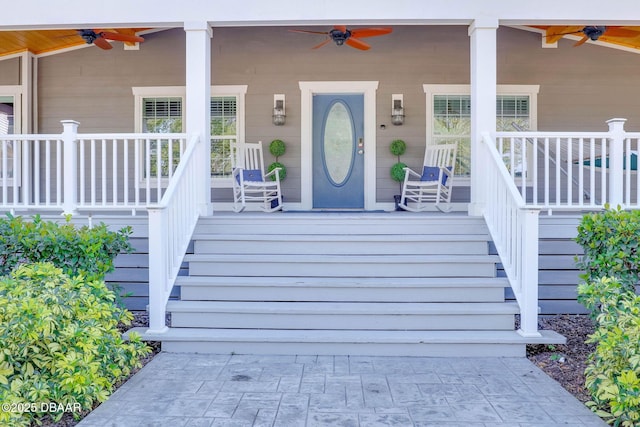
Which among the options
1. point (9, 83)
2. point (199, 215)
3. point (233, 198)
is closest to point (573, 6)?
point (199, 215)

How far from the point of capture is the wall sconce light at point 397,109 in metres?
6.91

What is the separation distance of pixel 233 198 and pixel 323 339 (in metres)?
3.85

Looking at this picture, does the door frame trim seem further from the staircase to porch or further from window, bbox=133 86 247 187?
the staircase to porch

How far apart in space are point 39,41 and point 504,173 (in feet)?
20.0

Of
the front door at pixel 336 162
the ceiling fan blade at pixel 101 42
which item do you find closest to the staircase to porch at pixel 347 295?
the front door at pixel 336 162

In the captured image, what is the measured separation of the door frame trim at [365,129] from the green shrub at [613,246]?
3.62 metres

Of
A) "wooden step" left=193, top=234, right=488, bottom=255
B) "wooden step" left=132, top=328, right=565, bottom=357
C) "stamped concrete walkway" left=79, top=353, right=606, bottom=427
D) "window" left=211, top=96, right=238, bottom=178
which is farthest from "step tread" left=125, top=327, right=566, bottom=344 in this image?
"window" left=211, top=96, right=238, bottom=178

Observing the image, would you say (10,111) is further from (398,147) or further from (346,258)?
(346,258)

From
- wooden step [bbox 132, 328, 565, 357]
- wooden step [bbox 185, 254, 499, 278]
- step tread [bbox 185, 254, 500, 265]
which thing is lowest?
wooden step [bbox 132, 328, 565, 357]

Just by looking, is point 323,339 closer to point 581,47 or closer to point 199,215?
point 199,215

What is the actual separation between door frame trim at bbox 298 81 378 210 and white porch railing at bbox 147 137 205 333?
2.58 meters

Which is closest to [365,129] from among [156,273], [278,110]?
[278,110]

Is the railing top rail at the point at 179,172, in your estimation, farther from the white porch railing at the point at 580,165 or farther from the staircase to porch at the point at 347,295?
the white porch railing at the point at 580,165

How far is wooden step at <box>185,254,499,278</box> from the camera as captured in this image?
407cm
